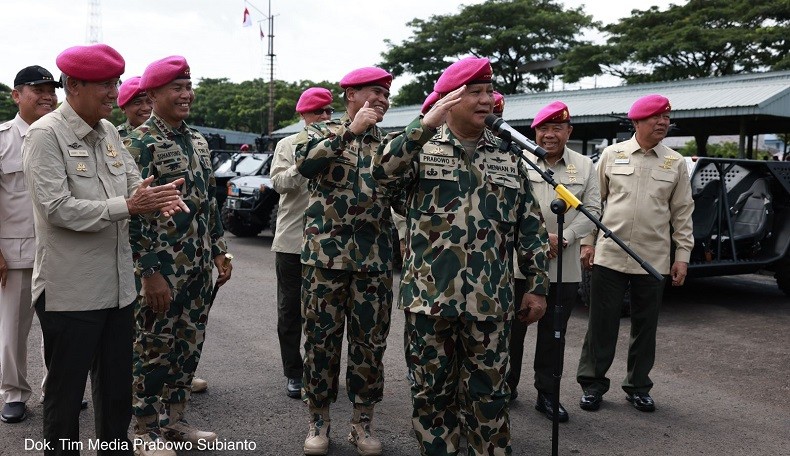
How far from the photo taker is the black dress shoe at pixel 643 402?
15.3 feet

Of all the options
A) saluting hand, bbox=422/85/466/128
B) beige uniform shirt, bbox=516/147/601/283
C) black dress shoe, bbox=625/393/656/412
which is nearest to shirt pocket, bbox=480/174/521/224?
saluting hand, bbox=422/85/466/128

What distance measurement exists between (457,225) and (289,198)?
2212 mm

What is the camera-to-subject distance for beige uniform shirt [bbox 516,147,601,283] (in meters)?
4.59

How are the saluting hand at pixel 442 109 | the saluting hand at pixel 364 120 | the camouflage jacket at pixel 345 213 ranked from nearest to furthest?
the saluting hand at pixel 442 109 < the saluting hand at pixel 364 120 < the camouflage jacket at pixel 345 213

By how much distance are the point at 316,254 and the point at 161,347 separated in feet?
3.03

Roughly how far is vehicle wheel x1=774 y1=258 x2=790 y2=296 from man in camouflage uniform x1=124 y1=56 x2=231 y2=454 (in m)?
7.21

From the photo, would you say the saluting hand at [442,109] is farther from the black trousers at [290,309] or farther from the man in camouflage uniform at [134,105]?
the man in camouflage uniform at [134,105]

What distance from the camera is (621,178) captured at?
492 centimetres

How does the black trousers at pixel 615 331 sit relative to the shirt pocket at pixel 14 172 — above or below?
below

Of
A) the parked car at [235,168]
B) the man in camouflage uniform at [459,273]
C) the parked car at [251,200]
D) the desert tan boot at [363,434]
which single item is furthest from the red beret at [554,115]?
the parked car at [235,168]

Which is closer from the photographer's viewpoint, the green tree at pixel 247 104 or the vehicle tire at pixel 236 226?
the vehicle tire at pixel 236 226

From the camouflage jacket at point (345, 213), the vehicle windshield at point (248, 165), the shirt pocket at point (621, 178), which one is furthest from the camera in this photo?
the vehicle windshield at point (248, 165)

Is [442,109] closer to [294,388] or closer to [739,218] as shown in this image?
[294,388]

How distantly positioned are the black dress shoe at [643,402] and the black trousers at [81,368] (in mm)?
3176
